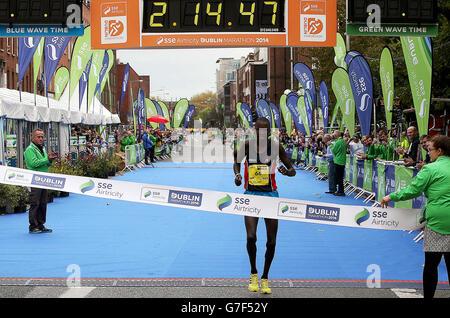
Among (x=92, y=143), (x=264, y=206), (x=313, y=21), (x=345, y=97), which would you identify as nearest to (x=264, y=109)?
(x=92, y=143)

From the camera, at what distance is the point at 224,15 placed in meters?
12.3

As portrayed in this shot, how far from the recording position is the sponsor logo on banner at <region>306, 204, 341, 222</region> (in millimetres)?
7477

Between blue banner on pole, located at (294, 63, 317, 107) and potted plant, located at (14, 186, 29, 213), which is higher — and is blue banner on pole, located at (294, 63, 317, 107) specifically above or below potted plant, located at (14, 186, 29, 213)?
above

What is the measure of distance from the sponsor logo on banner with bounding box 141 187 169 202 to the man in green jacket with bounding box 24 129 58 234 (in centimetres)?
284

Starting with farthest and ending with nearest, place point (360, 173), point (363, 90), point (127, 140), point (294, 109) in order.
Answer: point (294, 109) < point (127, 140) < point (360, 173) < point (363, 90)

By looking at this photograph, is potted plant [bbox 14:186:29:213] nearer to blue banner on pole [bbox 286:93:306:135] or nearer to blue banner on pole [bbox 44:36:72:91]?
blue banner on pole [bbox 44:36:72:91]

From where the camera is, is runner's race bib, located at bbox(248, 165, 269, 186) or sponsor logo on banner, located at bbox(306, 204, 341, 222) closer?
runner's race bib, located at bbox(248, 165, 269, 186)

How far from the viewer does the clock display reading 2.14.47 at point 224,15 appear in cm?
1230

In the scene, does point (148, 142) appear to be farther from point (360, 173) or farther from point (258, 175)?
point (258, 175)

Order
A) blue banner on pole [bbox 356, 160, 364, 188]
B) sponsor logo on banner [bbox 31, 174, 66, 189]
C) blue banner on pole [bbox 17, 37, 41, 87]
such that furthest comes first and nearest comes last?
1. blue banner on pole [bbox 356, 160, 364, 188]
2. blue banner on pole [bbox 17, 37, 41, 87]
3. sponsor logo on banner [bbox 31, 174, 66, 189]

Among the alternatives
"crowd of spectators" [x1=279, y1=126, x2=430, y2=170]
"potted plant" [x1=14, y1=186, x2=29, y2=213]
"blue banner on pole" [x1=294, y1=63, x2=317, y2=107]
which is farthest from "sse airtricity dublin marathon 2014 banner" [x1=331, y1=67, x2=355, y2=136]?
"potted plant" [x1=14, y1=186, x2=29, y2=213]

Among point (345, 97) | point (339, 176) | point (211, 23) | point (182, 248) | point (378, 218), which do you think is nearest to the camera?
point (378, 218)

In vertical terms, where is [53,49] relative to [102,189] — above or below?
above

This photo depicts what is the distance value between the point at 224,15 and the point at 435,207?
729cm
